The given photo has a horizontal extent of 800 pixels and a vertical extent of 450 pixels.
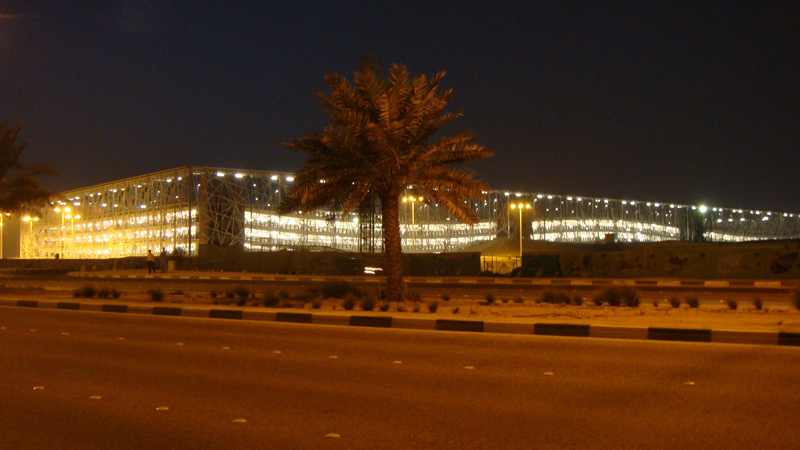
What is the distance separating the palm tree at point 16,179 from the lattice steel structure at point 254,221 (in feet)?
83.4

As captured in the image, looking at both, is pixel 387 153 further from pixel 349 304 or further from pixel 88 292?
pixel 88 292

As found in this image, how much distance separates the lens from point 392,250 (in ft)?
58.0

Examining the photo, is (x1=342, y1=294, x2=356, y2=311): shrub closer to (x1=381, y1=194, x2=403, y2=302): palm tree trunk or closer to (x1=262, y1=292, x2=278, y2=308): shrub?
(x1=381, y1=194, x2=403, y2=302): palm tree trunk

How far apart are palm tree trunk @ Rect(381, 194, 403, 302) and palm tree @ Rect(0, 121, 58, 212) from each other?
66.5 ft

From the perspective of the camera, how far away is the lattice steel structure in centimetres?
7056

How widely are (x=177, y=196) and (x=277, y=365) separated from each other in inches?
2647

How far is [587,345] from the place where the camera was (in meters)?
9.88

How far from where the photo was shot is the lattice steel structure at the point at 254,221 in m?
70.6

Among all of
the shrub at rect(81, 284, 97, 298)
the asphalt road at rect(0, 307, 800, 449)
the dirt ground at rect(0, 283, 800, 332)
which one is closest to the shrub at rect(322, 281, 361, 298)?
the dirt ground at rect(0, 283, 800, 332)

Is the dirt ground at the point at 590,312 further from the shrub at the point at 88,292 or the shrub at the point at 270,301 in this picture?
the shrub at the point at 88,292

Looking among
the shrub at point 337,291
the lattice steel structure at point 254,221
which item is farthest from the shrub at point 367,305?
the lattice steel structure at point 254,221

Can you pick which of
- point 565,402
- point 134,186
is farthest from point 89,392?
point 134,186

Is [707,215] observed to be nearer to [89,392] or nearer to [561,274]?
[561,274]

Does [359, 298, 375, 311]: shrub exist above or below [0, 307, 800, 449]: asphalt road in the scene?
above
